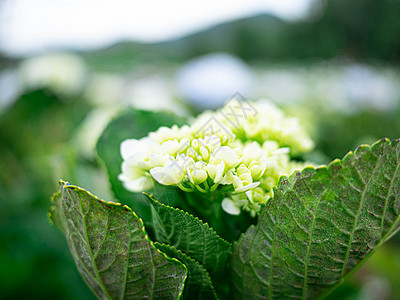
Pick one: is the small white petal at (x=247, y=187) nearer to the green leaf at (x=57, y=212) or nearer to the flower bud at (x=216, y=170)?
the flower bud at (x=216, y=170)

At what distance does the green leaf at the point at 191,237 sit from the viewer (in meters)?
0.27

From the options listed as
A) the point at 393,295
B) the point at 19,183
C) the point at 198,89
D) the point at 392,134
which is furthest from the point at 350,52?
the point at 19,183

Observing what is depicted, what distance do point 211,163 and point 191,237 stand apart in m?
0.06

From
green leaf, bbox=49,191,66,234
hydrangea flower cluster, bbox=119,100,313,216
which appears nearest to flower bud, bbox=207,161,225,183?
hydrangea flower cluster, bbox=119,100,313,216

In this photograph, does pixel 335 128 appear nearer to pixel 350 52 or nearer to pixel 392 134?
pixel 392 134

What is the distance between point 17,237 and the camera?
775mm

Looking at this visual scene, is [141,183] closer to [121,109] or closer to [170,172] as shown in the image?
[170,172]

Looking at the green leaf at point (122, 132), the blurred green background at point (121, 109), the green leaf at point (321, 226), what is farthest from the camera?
the blurred green background at point (121, 109)

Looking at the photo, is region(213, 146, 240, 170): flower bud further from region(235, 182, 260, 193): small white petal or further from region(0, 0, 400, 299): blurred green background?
region(0, 0, 400, 299): blurred green background

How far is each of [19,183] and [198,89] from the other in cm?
131

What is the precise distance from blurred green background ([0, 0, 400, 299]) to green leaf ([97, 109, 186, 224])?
3 cm

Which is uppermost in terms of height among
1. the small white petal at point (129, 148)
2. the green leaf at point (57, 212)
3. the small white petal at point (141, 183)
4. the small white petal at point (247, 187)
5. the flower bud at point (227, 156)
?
the flower bud at point (227, 156)

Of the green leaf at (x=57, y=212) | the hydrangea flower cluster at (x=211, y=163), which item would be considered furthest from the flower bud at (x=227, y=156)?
the green leaf at (x=57, y=212)

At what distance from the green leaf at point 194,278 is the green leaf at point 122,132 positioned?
107 mm
